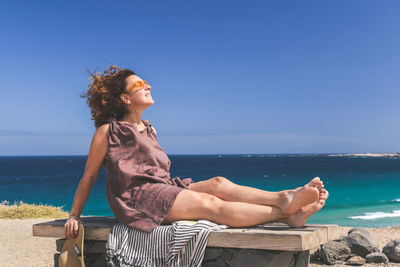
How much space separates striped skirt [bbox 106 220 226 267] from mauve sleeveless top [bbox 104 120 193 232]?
7cm

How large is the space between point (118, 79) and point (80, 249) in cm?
139

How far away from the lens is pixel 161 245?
275 cm

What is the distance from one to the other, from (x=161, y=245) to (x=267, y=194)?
82 centimetres

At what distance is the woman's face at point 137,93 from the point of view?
3.34 m

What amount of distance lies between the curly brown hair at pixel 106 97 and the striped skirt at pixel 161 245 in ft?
3.06

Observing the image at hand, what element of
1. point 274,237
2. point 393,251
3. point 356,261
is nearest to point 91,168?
point 274,237

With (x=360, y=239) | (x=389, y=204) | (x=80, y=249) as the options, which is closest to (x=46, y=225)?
(x=80, y=249)

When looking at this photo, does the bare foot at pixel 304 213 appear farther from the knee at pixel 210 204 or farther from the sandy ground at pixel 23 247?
the sandy ground at pixel 23 247

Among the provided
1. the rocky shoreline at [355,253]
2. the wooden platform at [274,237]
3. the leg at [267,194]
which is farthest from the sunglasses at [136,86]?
the rocky shoreline at [355,253]

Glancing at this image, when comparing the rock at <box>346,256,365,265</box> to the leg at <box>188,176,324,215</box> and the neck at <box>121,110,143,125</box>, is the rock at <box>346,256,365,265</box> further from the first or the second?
the neck at <box>121,110,143,125</box>

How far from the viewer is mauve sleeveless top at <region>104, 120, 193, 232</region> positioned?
2.90 m

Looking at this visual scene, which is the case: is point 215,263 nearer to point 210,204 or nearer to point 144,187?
point 210,204

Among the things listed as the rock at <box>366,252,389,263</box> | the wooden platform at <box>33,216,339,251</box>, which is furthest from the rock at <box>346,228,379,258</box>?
the wooden platform at <box>33,216,339,251</box>

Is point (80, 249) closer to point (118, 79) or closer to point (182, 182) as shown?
point (182, 182)
